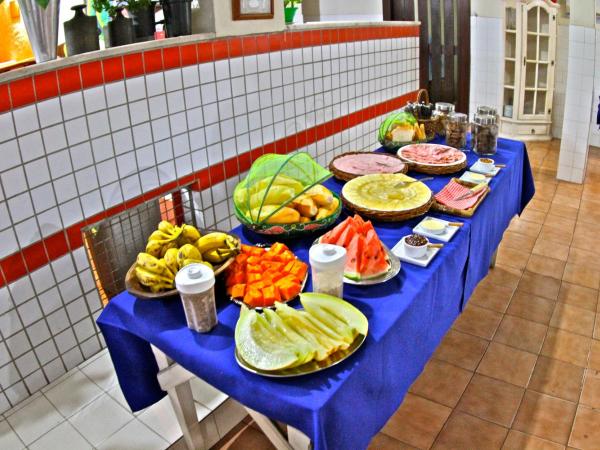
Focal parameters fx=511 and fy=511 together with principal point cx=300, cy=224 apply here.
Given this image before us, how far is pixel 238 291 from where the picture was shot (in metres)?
1.77

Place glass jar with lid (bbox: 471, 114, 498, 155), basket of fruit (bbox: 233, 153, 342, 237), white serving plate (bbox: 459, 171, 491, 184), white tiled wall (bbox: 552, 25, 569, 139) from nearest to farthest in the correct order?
basket of fruit (bbox: 233, 153, 342, 237) < white serving plate (bbox: 459, 171, 491, 184) < glass jar with lid (bbox: 471, 114, 498, 155) < white tiled wall (bbox: 552, 25, 569, 139)

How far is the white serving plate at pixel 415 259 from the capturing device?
199 centimetres

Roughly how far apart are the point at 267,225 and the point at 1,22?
5.24 ft

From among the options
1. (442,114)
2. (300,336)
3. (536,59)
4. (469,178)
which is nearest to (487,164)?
(469,178)

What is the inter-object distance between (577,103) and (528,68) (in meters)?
1.63

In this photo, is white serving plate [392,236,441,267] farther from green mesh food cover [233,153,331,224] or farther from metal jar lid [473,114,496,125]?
metal jar lid [473,114,496,125]

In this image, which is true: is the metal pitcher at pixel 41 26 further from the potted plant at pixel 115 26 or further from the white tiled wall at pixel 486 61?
the white tiled wall at pixel 486 61

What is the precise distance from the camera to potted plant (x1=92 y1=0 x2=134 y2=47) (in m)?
2.27

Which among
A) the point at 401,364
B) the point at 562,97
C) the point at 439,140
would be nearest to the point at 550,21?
the point at 562,97

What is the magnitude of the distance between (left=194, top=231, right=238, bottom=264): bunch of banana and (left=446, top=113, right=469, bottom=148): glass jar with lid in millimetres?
1864

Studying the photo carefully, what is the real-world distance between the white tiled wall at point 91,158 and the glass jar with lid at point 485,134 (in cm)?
116

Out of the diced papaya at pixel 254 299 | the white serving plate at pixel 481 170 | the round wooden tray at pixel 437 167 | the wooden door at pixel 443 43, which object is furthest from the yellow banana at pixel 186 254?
the wooden door at pixel 443 43

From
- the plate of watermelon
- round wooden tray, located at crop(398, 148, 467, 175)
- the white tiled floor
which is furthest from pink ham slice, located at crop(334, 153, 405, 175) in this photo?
the white tiled floor

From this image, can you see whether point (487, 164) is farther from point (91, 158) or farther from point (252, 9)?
point (91, 158)
